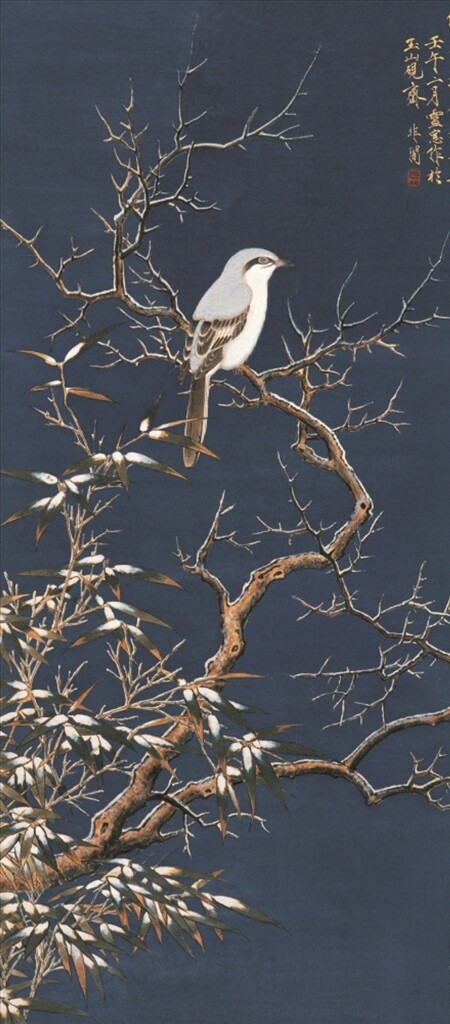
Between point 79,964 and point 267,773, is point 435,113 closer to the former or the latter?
point 267,773

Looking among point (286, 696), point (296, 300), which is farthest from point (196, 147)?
point (286, 696)

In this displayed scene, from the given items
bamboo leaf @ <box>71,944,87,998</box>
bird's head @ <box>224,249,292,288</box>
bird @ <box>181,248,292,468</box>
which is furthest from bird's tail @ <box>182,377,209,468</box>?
bamboo leaf @ <box>71,944,87,998</box>

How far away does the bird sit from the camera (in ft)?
9.69

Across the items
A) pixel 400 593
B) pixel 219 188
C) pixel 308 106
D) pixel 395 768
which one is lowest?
pixel 395 768

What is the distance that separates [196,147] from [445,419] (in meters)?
0.89

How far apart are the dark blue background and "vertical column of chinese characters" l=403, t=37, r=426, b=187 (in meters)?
0.02

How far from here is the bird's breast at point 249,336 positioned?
2.96m

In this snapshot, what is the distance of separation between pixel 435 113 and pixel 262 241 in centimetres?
54

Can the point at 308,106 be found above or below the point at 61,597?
above

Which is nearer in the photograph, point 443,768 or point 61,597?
point 61,597

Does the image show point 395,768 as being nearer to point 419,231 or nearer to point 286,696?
point 286,696

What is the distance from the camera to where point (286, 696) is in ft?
9.62

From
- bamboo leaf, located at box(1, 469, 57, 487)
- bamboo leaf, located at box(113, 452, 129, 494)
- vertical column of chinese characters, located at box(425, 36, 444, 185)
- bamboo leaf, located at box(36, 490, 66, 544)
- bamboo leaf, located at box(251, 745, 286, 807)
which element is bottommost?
bamboo leaf, located at box(251, 745, 286, 807)

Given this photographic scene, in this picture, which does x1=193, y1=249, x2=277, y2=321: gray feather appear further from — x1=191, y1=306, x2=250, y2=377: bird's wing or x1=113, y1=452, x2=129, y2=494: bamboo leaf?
x1=113, y1=452, x2=129, y2=494: bamboo leaf
